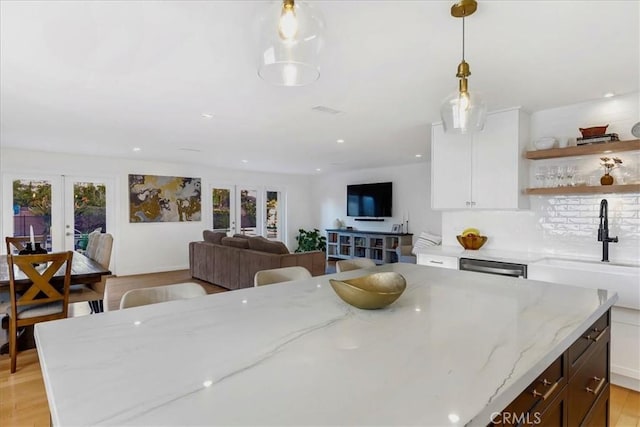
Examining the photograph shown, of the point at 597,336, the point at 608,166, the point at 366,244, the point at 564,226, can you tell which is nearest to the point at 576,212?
the point at 564,226

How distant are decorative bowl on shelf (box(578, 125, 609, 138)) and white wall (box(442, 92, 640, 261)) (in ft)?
0.40

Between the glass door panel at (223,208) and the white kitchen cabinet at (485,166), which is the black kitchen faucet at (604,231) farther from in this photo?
the glass door panel at (223,208)

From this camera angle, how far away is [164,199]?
24.0 feet

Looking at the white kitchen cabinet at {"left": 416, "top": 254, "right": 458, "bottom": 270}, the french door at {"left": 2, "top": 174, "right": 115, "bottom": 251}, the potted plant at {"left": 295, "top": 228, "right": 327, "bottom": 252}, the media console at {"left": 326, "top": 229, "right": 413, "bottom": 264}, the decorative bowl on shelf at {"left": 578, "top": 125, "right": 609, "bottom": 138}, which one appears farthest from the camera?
the potted plant at {"left": 295, "top": 228, "right": 327, "bottom": 252}

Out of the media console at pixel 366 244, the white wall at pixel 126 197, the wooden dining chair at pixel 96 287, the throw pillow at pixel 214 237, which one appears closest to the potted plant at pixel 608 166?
the media console at pixel 366 244

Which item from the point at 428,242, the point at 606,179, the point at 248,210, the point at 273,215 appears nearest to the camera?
the point at 606,179

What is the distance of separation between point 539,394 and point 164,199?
742cm

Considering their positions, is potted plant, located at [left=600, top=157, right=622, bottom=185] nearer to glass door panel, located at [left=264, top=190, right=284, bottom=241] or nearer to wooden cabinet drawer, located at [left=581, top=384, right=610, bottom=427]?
wooden cabinet drawer, located at [left=581, top=384, right=610, bottom=427]

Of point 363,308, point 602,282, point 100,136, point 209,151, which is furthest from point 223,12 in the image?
point 209,151

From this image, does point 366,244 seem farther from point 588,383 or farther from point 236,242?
point 588,383

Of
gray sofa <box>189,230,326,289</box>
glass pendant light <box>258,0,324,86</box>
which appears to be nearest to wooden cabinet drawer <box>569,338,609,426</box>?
glass pendant light <box>258,0,324,86</box>

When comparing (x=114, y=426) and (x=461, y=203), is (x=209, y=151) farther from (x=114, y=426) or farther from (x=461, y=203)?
(x=114, y=426)

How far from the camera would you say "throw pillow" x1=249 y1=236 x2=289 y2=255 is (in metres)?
4.83

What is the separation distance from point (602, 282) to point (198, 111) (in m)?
3.82
